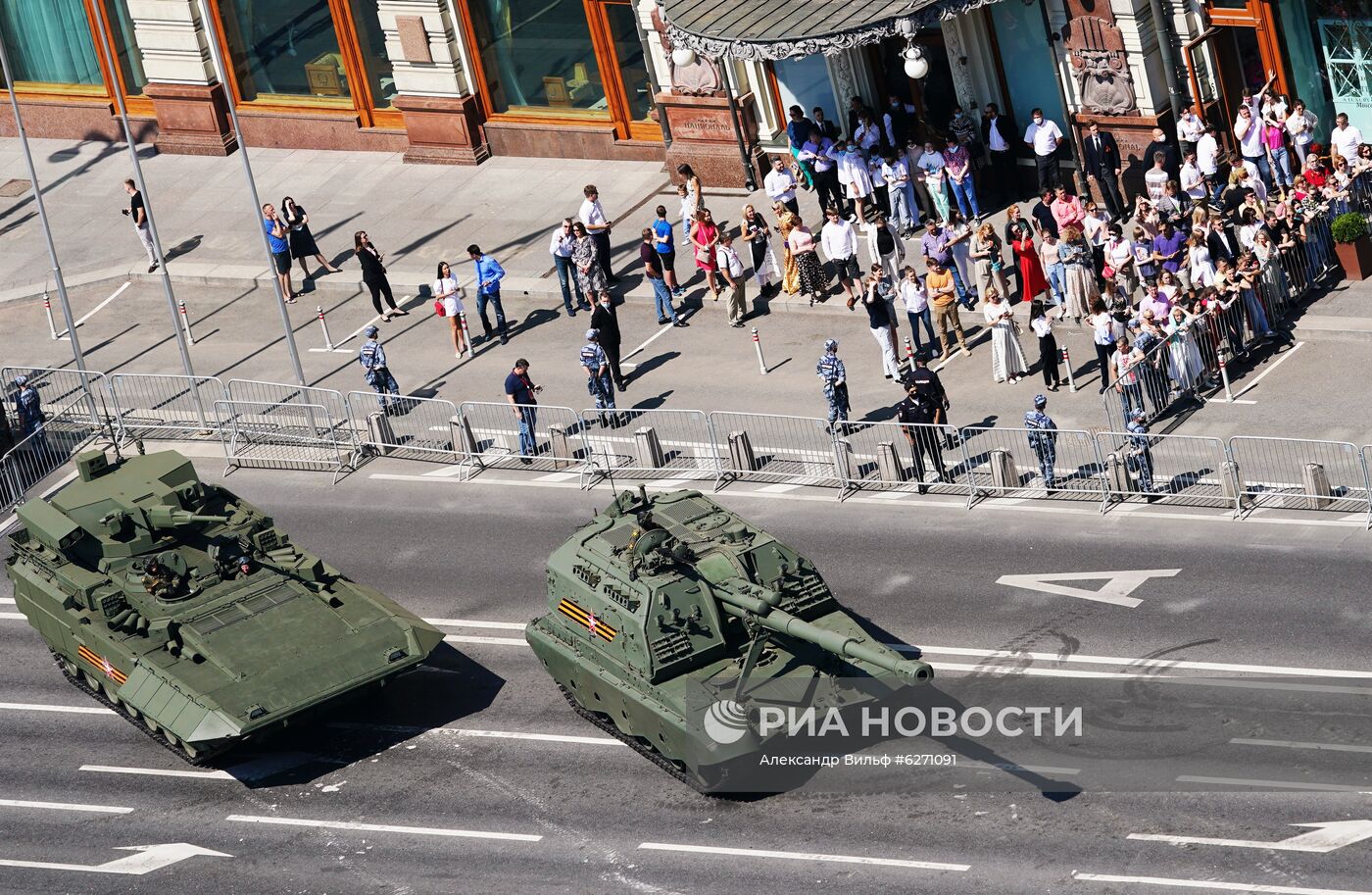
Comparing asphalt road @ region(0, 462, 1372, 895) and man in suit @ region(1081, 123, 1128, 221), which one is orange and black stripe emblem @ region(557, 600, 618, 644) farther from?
man in suit @ region(1081, 123, 1128, 221)

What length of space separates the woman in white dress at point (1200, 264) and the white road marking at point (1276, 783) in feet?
39.8

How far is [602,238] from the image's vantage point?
41438mm

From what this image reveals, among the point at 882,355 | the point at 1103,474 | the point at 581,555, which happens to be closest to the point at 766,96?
the point at 882,355

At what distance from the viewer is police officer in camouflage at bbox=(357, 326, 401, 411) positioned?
3766 centimetres

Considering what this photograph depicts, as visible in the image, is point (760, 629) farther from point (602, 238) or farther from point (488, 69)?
point (488, 69)

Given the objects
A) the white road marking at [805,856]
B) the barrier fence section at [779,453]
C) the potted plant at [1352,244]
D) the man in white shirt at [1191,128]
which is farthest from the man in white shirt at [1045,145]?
the white road marking at [805,856]

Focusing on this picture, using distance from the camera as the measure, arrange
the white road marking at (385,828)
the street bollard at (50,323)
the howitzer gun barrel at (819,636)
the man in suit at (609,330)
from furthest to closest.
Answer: the street bollard at (50,323) → the man in suit at (609,330) → the white road marking at (385,828) → the howitzer gun barrel at (819,636)

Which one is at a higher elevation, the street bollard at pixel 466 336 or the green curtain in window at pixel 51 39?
the green curtain in window at pixel 51 39

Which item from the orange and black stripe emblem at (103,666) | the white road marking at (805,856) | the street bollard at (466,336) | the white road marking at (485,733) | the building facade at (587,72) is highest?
the building facade at (587,72)

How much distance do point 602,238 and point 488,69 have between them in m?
7.64

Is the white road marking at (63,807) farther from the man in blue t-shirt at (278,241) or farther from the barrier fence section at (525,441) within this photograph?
the man in blue t-shirt at (278,241)

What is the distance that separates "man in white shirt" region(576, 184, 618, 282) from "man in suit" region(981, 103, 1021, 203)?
699 centimetres

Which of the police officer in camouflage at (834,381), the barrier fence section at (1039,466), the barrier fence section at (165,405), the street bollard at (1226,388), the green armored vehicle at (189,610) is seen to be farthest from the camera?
the barrier fence section at (165,405)

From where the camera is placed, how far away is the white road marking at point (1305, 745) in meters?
25.4
